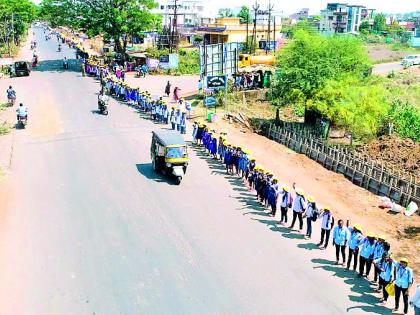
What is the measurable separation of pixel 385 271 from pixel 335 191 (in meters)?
11.8

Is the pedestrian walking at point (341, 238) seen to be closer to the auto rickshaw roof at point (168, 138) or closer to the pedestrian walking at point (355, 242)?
the pedestrian walking at point (355, 242)

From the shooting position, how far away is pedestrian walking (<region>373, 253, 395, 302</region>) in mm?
13750

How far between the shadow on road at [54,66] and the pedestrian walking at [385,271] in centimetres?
4680

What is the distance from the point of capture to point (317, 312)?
528 inches

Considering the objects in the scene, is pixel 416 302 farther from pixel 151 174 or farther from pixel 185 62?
pixel 185 62

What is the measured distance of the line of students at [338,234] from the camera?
1361cm

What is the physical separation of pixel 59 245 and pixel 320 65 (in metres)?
23.9

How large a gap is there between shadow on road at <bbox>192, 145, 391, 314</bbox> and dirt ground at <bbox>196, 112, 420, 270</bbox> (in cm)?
318

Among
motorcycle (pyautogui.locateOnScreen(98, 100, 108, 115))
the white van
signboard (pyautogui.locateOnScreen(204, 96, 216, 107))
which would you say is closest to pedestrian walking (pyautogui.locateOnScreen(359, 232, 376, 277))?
motorcycle (pyautogui.locateOnScreen(98, 100, 108, 115))

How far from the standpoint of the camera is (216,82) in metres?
35.3

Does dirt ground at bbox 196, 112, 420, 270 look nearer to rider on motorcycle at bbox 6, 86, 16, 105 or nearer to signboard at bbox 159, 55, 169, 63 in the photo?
rider on motorcycle at bbox 6, 86, 16, 105

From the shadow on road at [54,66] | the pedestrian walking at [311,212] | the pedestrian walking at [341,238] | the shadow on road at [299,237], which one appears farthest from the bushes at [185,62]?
the pedestrian walking at [341,238]

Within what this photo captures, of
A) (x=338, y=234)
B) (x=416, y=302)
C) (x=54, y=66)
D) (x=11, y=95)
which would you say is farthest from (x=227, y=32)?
(x=416, y=302)

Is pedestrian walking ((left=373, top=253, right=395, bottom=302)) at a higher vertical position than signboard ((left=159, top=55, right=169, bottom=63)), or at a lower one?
lower
